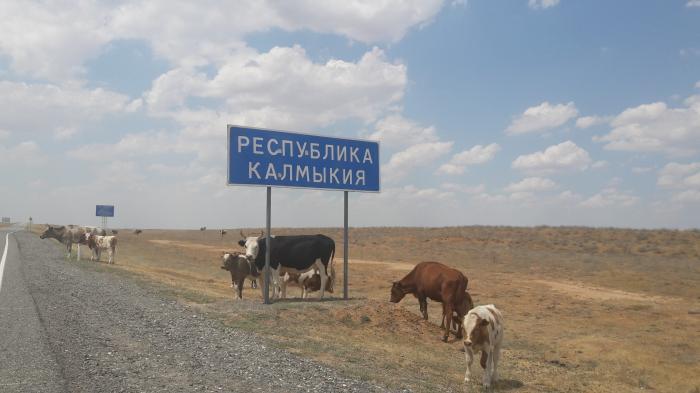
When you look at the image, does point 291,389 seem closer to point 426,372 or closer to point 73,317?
point 426,372

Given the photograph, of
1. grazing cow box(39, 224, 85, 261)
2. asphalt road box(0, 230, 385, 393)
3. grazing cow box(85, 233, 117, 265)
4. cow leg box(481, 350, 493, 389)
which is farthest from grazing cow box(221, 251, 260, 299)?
grazing cow box(39, 224, 85, 261)

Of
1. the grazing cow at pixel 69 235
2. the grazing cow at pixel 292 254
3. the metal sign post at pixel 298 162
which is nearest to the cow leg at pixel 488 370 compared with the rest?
the metal sign post at pixel 298 162

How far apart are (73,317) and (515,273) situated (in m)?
29.7

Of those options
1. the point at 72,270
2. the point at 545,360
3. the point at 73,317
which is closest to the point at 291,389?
the point at 73,317

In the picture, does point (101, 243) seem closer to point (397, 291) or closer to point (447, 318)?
point (397, 291)

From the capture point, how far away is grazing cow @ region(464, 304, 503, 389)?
9.34m

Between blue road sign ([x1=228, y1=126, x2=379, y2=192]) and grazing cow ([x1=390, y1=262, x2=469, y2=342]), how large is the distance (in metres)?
3.95

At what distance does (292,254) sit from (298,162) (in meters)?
3.13

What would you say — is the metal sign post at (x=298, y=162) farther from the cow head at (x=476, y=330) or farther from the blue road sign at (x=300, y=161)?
the cow head at (x=476, y=330)

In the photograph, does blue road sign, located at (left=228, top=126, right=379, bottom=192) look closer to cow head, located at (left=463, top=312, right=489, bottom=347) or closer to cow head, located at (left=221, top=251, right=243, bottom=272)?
cow head, located at (left=221, top=251, right=243, bottom=272)

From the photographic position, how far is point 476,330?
945 centimetres

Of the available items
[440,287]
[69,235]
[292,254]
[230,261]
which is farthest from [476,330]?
[69,235]

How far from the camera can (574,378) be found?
11.4 metres

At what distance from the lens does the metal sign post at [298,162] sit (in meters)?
15.9
